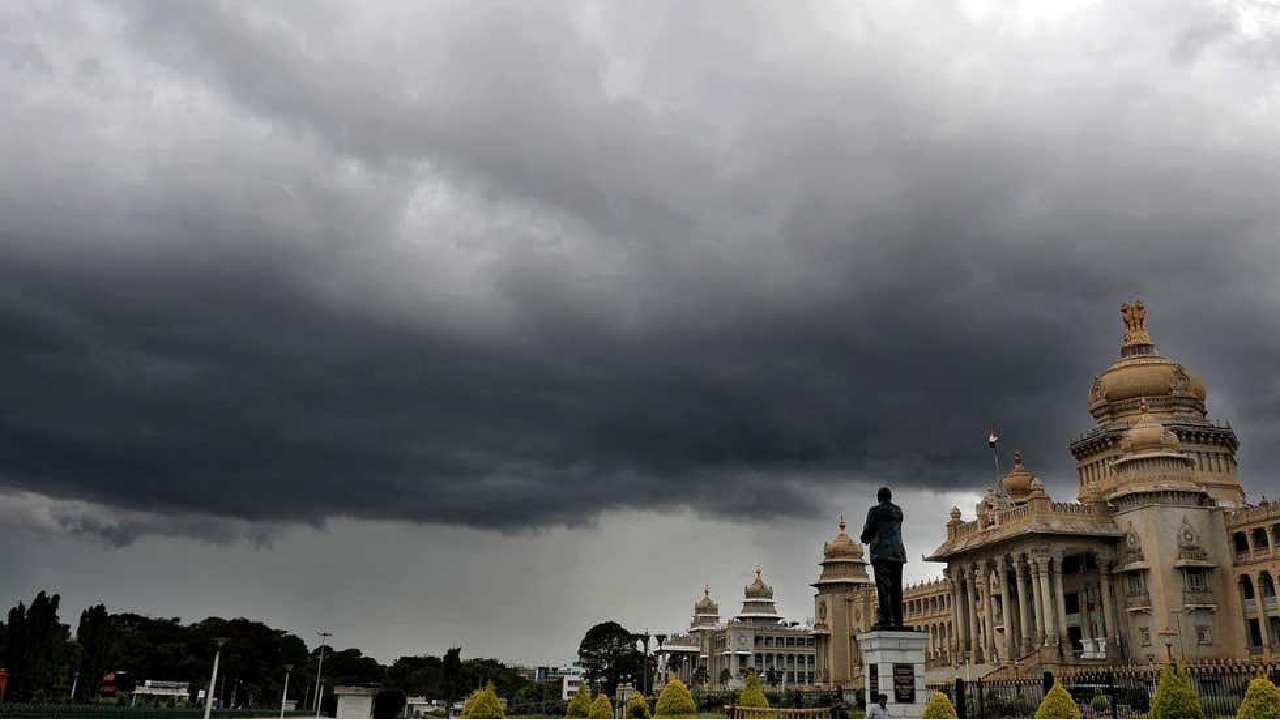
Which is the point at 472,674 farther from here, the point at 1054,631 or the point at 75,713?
the point at 1054,631

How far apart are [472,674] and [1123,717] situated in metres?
144

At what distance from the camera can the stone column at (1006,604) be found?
274ft

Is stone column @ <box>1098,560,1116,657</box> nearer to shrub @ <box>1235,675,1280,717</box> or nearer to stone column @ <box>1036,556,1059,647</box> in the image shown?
stone column @ <box>1036,556,1059,647</box>

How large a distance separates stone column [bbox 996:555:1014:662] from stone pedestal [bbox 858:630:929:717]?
187 feet

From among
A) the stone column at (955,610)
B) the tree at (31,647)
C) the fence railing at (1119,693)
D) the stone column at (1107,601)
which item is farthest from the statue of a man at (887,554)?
the tree at (31,647)

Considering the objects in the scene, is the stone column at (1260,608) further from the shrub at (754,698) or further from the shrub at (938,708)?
the shrub at (938,708)

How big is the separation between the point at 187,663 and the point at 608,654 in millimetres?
61171

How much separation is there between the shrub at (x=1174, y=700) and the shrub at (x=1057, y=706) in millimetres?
3226

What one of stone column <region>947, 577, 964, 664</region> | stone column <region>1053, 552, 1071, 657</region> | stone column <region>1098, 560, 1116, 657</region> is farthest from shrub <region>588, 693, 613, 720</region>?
stone column <region>947, 577, 964, 664</region>

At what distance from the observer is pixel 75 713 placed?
77750 millimetres

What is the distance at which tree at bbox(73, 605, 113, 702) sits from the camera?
96.8m

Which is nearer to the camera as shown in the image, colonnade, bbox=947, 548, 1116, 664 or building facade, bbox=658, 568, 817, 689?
colonnade, bbox=947, 548, 1116, 664

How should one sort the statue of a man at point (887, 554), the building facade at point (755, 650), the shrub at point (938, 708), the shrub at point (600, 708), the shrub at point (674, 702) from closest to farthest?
the statue of a man at point (887, 554)
the shrub at point (938, 708)
the shrub at point (600, 708)
the shrub at point (674, 702)
the building facade at point (755, 650)

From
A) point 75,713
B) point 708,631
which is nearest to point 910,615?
point 708,631
